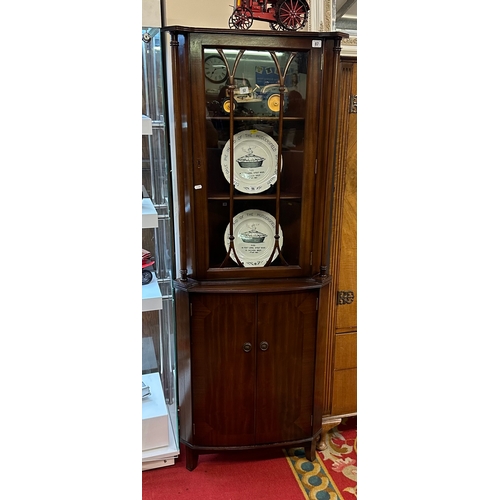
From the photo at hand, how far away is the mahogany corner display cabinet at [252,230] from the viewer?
1.44 metres

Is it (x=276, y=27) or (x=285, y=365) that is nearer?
(x=276, y=27)

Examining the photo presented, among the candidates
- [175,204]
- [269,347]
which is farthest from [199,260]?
[269,347]

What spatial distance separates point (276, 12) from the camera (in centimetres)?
148

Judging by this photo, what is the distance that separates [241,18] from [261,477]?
160 centimetres

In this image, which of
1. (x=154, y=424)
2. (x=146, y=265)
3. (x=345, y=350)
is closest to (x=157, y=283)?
(x=146, y=265)

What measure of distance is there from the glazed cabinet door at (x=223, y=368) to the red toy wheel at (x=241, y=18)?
0.90 metres

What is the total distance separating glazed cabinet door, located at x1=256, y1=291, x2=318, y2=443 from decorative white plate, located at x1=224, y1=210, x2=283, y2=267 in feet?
0.45

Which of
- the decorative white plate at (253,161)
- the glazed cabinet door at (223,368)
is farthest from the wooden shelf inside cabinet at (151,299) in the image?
the decorative white plate at (253,161)

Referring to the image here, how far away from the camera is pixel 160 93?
1617mm

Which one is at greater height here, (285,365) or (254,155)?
(254,155)

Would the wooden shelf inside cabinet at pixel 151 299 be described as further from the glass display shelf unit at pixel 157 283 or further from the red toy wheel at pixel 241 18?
the red toy wheel at pixel 241 18

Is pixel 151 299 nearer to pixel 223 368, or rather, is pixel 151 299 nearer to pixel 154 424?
pixel 223 368
